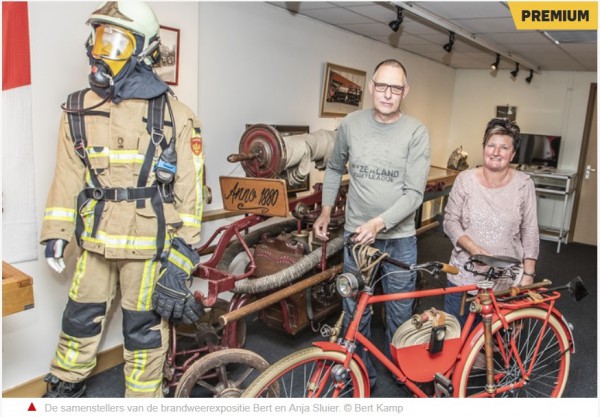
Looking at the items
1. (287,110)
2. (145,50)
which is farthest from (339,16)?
(145,50)

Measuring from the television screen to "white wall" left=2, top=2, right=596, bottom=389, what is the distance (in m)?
0.89

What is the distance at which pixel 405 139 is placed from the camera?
2254 millimetres

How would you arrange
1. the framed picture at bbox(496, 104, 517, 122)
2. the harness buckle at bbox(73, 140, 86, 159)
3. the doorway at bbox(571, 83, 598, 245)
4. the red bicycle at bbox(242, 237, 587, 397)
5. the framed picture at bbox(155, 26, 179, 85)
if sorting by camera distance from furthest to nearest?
the framed picture at bbox(496, 104, 517, 122)
the doorway at bbox(571, 83, 598, 245)
the framed picture at bbox(155, 26, 179, 85)
the harness buckle at bbox(73, 140, 86, 159)
the red bicycle at bbox(242, 237, 587, 397)

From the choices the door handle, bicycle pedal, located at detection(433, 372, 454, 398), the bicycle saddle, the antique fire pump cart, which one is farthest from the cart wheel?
the door handle

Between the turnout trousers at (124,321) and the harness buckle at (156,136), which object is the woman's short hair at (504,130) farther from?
the turnout trousers at (124,321)

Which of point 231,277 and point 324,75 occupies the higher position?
point 324,75

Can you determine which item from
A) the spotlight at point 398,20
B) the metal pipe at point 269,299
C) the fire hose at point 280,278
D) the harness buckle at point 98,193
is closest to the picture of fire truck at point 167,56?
the harness buckle at point 98,193

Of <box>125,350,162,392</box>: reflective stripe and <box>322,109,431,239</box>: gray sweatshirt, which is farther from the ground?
<box>322,109,431,239</box>: gray sweatshirt

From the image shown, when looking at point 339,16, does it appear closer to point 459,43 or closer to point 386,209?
point 459,43

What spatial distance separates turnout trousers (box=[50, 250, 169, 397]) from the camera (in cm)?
Answer: 216

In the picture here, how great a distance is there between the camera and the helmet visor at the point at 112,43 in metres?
1.94

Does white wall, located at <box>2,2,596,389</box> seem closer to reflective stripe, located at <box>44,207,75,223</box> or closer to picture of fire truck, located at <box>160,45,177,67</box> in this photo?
picture of fire truck, located at <box>160,45,177,67</box>

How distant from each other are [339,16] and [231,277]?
97.9 inches

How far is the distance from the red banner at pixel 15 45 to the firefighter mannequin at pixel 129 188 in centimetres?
34
